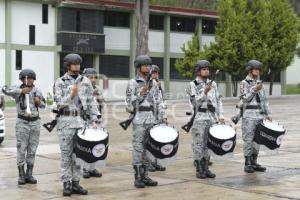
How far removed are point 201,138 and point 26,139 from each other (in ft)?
9.45

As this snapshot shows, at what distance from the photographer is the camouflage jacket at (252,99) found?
35.4 ft

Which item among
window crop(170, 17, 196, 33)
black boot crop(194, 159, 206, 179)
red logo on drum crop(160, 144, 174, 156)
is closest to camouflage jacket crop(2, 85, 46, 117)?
red logo on drum crop(160, 144, 174, 156)

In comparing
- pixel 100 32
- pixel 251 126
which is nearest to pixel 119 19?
pixel 100 32

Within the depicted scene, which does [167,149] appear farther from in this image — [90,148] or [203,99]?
[203,99]

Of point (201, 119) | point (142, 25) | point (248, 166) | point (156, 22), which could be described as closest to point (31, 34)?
point (142, 25)

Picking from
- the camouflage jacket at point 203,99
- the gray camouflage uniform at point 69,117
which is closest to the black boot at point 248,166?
the camouflage jacket at point 203,99

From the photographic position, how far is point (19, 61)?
37.4 meters

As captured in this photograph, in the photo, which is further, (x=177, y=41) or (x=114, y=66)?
(x=177, y=41)

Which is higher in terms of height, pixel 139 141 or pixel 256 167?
pixel 139 141

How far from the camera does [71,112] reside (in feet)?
28.3

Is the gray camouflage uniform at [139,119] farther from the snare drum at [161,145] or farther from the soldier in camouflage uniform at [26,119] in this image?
the soldier in camouflage uniform at [26,119]

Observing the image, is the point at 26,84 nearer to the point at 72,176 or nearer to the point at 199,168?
the point at 72,176

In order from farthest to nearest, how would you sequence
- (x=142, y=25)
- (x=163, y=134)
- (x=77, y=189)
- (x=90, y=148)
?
(x=142, y=25), (x=163, y=134), (x=77, y=189), (x=90, y=148)

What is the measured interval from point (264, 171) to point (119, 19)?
31503 millimetres
